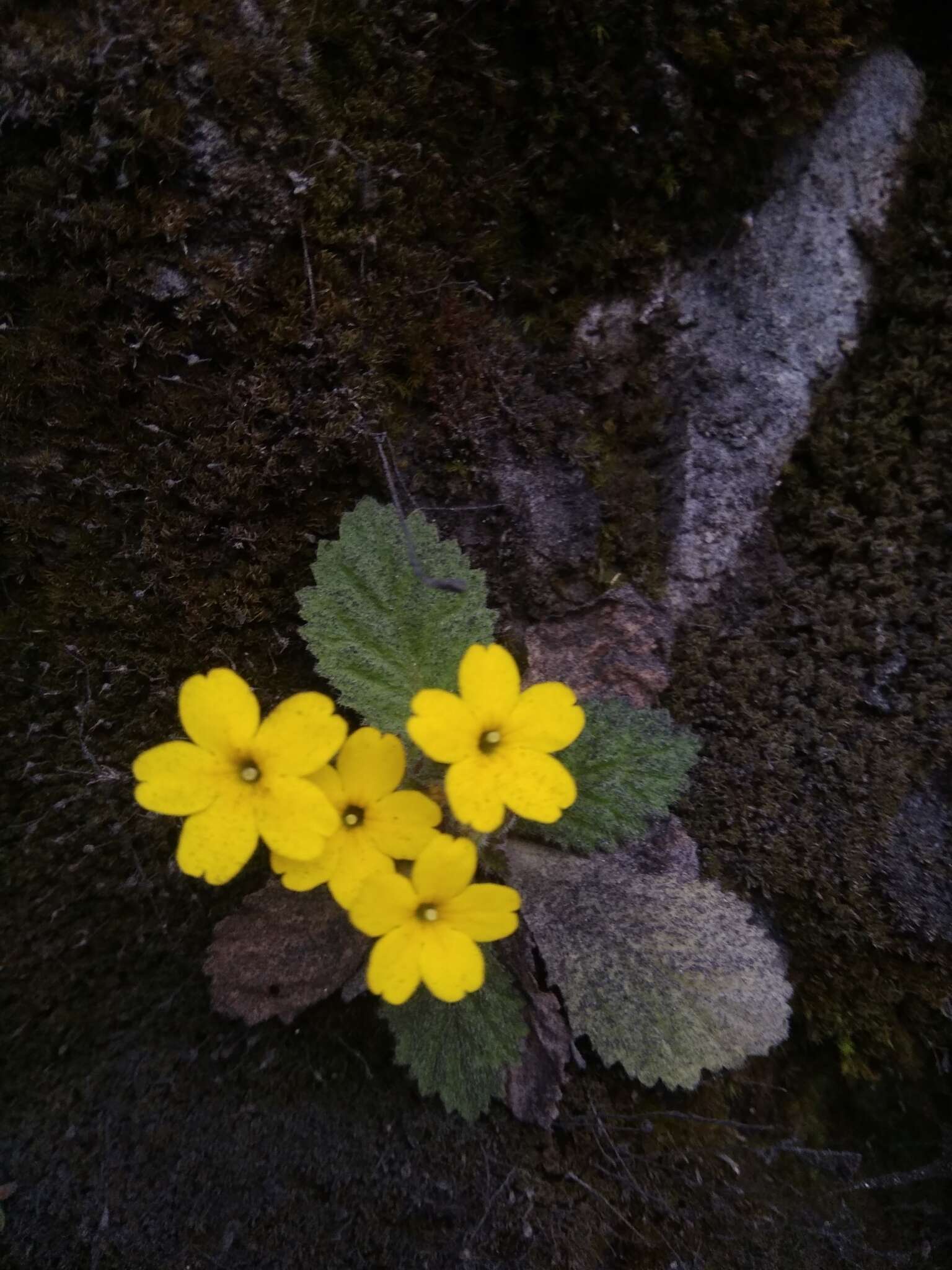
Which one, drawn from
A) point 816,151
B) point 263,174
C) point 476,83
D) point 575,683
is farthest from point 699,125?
point 575,683

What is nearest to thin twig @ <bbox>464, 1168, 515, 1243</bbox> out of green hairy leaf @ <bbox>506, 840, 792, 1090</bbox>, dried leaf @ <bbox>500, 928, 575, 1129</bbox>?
dried leaf @ <bbox>500, 928, 575, 1129</bbox>

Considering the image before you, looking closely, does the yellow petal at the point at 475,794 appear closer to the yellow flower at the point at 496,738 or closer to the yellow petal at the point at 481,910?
the yellow flower at the point at 496,738

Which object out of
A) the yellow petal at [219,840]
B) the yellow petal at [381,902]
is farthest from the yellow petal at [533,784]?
the yellow petal at [219,840]

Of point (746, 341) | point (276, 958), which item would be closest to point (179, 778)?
point (276, 958)

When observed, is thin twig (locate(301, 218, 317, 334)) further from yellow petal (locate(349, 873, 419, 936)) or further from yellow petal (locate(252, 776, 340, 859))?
yellow petal (locate(349, 873, 419, 936))

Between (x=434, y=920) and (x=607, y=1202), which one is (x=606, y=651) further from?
(x=607, y=1202)

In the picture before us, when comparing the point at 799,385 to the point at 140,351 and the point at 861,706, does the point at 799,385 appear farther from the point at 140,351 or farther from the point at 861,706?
the point at 140,351
